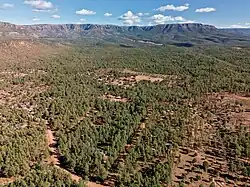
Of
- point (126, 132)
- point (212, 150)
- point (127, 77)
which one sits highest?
point (127, 77)

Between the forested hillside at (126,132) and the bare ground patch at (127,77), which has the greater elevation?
the bare ground patch at (127,77)

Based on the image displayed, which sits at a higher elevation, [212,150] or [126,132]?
[126,132]

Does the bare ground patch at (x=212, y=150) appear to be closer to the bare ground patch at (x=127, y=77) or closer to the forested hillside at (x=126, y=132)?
the forested hillside at (x=126, y=132)

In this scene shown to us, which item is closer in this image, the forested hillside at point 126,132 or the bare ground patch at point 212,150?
the forested hillside at point 126,132

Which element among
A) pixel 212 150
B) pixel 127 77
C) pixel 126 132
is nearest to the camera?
pixel 212 150

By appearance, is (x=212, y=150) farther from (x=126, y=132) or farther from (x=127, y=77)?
(x=127, y=77)

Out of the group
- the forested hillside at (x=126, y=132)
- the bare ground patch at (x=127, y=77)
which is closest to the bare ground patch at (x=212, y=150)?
the forested hillside at (x=126, y=132)

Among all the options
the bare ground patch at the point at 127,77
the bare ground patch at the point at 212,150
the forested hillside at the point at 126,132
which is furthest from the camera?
the bare ground patch at the point at 127,77

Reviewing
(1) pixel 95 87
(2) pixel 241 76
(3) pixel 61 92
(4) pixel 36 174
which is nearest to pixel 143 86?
(1) pixel 95 87

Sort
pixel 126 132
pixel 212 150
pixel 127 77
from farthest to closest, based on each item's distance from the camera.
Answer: pixel 127 77
pixel 126 132
pixel 212 150

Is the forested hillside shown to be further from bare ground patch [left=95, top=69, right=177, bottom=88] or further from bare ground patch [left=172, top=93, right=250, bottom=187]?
bare ground patch [left=95, top=69, right=177, bottom=88]

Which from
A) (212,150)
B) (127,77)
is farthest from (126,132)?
(127,77)
